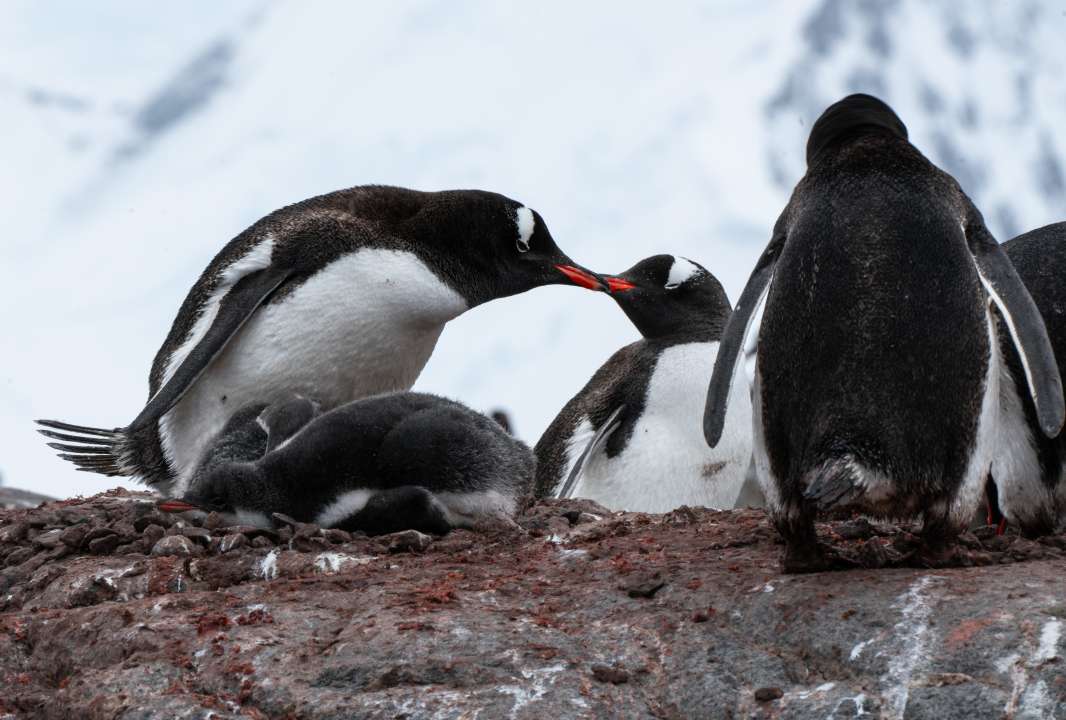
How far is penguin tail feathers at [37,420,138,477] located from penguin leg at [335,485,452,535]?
6.79ft

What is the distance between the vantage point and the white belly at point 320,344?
19.3 ft

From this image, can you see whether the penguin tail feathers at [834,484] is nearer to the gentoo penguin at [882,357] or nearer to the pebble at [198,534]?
the gentoo penguin at [882,357]

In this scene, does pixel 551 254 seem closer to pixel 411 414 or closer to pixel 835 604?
pixel 411 414

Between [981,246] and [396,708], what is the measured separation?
2055 millimetres

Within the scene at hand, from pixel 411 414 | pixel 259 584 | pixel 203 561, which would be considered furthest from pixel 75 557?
pixel 411 414

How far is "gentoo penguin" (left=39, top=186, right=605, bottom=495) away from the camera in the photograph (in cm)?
588

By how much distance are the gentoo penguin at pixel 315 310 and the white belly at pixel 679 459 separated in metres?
1.01

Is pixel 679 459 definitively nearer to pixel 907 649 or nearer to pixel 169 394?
pixel 169 394

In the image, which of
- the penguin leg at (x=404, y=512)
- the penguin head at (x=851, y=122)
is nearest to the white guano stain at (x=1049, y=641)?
the penguin head at (x=851, y=122)

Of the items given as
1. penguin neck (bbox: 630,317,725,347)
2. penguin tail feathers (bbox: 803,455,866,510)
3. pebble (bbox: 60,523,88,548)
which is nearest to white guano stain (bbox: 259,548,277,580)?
pebble (bbox: 60,523,88,548)

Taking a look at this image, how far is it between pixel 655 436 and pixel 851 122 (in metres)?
2.71

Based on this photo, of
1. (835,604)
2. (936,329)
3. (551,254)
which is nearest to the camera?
(835,604)

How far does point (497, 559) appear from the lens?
4109mm

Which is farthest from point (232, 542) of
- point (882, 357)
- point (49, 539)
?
point (882, 357)
